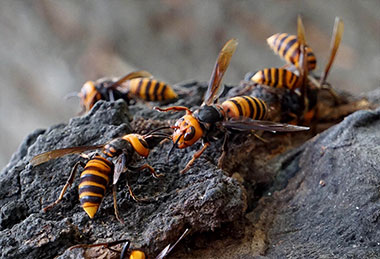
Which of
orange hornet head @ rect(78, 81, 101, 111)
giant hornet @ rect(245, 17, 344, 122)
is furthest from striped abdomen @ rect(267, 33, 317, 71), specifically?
orange hornet head @ rect(78, 81, 101, 111)

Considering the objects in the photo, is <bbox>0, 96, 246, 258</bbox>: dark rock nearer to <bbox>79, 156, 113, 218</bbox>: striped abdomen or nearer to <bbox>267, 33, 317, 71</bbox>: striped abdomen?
<bbox>79, 156, 113, 218</bbox>: striped abdomen

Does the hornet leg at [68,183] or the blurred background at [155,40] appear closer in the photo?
the hornet leg at [68,183]

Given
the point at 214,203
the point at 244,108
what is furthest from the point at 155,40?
the point at 214,203

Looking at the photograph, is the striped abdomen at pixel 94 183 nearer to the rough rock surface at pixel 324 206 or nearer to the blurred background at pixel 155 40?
the rough rock surface at pixel 324 206

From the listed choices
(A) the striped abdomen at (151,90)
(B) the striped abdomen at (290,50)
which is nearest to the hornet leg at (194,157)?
(A) the striped abdomen at (151,90)

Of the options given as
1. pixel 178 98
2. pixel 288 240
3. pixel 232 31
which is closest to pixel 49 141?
pixel 178 98

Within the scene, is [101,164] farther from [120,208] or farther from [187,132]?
[187,132]
